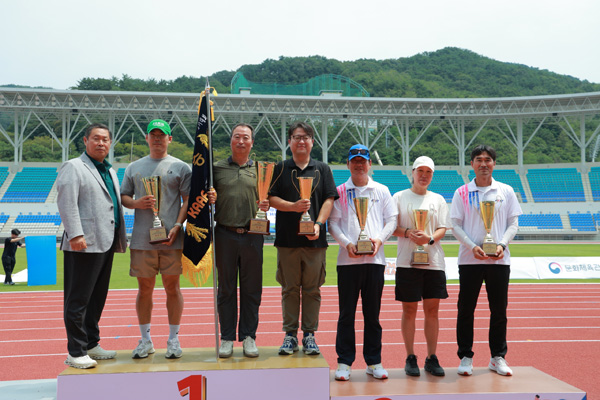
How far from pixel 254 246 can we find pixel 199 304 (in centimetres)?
522

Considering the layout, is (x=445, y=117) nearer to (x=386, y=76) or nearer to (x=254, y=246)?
(x=386, y=76)

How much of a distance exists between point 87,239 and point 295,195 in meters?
1.66

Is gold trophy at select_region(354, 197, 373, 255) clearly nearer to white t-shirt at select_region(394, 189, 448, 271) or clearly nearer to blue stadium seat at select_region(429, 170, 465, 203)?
white t-shirt at select_region(394, 189, 448, 271)

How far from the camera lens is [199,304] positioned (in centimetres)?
895

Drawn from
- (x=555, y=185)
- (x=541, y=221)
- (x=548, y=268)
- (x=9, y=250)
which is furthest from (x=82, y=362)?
(x=555, y=185)

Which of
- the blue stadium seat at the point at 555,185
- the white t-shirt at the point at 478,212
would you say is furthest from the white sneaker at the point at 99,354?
the blue stadium seat at the point at 555,185

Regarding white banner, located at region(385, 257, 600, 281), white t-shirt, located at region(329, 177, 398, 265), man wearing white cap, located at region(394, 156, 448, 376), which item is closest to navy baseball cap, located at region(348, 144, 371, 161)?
white t-shirt, located at region(329, 177, 398, 265)

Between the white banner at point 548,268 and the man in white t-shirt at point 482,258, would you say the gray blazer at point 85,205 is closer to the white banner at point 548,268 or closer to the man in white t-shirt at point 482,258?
the man in white t-shirt at point 482,258

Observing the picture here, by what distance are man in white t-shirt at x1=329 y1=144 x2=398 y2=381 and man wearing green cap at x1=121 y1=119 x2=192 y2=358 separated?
1.28 meters

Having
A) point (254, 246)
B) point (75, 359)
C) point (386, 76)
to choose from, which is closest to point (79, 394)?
point (75, 359)

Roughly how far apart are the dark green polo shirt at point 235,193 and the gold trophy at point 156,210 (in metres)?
0.45

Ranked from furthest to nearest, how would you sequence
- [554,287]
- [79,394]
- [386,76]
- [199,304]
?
[386,76]
[554,287]
[199,304]
[79,394]

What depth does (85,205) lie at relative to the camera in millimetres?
4012

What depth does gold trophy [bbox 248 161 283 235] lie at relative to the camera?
393cm
